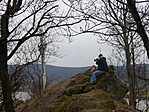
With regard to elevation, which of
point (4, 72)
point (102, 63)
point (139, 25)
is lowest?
point (4, 72)

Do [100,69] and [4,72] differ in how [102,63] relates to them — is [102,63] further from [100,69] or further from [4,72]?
[4,72]

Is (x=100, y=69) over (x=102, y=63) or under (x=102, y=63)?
under

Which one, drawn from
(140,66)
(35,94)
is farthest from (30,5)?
(140,66)

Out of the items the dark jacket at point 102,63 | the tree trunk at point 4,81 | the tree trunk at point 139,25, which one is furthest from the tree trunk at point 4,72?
the dark jacket at point 102,63

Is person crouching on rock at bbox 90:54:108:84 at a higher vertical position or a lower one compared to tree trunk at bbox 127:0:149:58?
lower

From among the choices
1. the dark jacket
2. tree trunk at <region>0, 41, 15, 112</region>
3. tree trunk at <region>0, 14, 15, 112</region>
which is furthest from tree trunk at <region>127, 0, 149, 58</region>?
the dark jacket

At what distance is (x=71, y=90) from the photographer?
898 centimetres

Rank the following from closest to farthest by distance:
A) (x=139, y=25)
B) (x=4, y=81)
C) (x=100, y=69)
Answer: (x=139, y=25)
(x=4, y=81)
(x=100, y=69)

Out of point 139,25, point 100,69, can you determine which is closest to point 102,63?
point 100,69

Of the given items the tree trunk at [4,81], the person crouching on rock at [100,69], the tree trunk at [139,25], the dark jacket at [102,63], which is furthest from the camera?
the person crouching on rock at [100,69]

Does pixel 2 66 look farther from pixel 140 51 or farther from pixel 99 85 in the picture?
pixel 140 51

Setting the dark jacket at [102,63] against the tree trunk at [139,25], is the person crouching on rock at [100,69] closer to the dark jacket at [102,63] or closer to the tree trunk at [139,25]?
the dark jacket at [102,63]

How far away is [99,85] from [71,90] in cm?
158

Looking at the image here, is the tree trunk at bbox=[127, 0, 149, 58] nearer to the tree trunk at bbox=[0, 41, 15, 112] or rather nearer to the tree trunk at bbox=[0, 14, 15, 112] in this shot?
the tree trunk at bbox=[0, 14, 15, 112]
